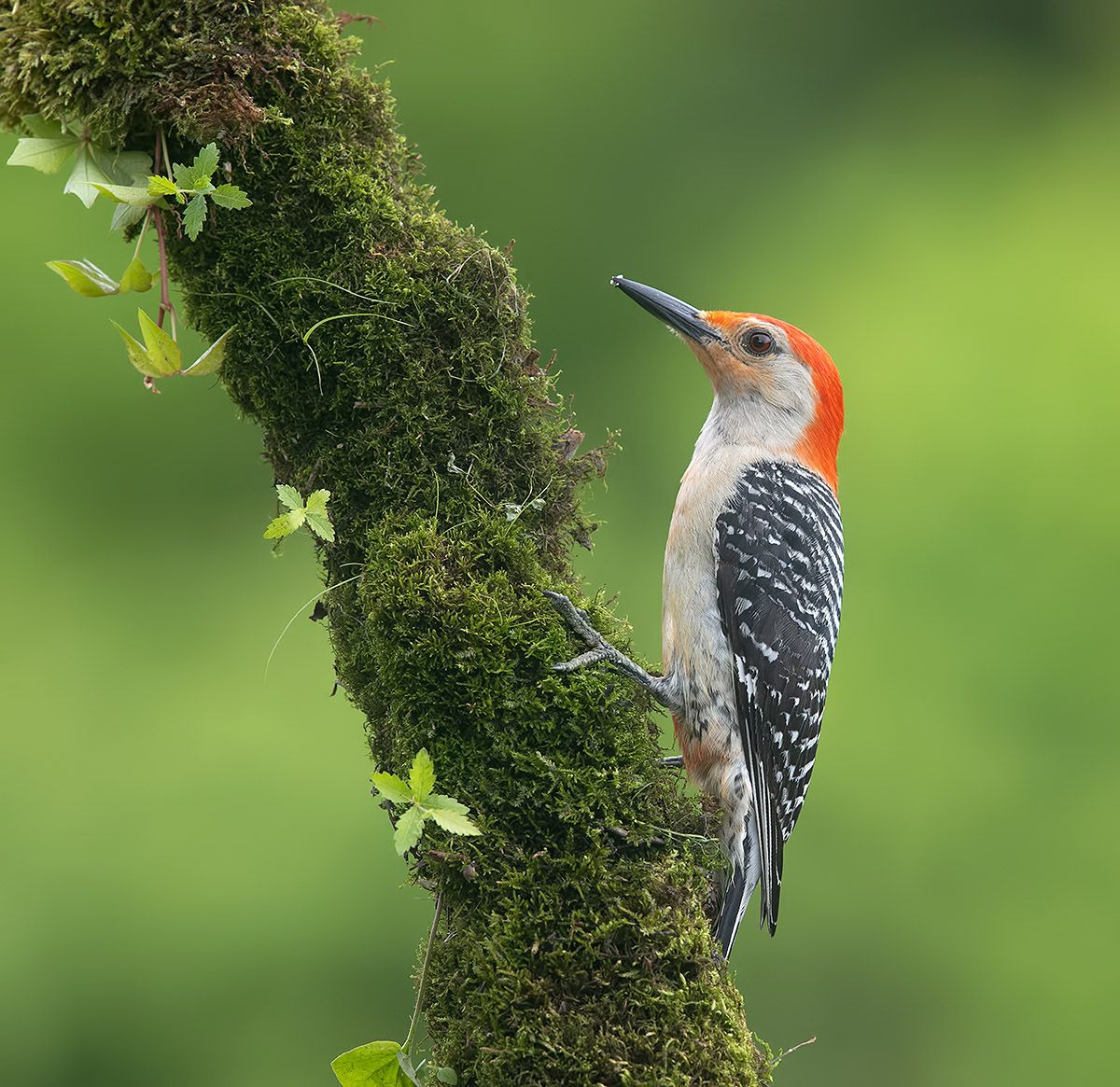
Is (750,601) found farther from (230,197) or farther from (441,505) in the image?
(230,197)

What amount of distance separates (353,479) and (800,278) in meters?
5.82

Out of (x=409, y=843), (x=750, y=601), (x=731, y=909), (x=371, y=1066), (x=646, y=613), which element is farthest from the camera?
(x=646, y=613)

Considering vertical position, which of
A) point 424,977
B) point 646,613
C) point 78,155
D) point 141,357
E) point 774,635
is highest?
point 78,155

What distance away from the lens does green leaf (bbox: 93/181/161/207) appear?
2967 mm

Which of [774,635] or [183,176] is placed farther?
[774,635]

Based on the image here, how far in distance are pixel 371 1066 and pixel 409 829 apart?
1.84ft

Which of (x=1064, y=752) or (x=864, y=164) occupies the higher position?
(x=864, y=164)

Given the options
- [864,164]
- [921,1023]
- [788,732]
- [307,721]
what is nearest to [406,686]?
[788,732]

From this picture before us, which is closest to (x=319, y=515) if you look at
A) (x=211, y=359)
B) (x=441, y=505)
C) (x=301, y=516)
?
(x=301, y=516)

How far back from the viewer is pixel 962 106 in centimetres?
896

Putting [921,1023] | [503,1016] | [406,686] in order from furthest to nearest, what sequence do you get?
[921,1023] → [406,686] → [503,1016]

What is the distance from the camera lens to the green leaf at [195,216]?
2930mm

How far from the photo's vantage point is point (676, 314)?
4.30 m

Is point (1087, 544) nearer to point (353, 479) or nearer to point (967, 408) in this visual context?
point (967, 408)
